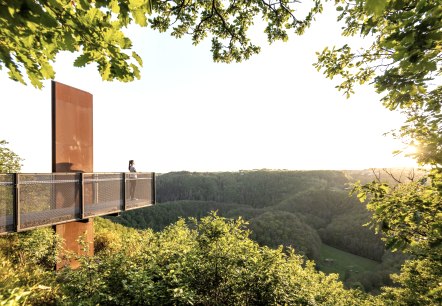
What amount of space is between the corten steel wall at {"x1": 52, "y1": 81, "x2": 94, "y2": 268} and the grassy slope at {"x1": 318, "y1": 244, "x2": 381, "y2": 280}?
8229 cm

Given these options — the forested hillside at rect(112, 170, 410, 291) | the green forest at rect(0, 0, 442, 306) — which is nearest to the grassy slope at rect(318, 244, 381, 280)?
the forested hillside at rect(112, 170, 410, 291)

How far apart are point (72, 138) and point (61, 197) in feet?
12.5

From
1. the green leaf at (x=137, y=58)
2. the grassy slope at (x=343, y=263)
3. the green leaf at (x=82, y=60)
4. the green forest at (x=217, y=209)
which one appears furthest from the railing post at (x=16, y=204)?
the grassy slope at (x=343, y=263)

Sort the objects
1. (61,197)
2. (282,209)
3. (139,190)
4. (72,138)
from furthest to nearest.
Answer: (282,209) → (139,190) → (72,138) → (61,197)

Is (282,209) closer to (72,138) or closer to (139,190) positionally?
(139,190)

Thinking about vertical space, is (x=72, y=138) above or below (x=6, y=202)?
above

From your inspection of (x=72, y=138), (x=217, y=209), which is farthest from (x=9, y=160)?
(x=217, y=209)

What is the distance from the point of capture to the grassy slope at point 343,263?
256 ft

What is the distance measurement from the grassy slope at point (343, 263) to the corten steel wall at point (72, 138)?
82289mm

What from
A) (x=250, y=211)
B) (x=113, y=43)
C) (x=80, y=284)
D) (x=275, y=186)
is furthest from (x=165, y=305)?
(x=275, y=186)

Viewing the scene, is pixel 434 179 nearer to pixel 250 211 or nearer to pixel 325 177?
pixel 250 211

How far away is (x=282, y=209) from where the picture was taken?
129125mm

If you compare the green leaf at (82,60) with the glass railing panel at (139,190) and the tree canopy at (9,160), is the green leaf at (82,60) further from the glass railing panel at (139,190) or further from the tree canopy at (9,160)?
the tree canopy at (9,160)

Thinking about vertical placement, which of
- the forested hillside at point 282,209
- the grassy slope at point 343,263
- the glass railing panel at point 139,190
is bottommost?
the grassy slope at point 343,263
